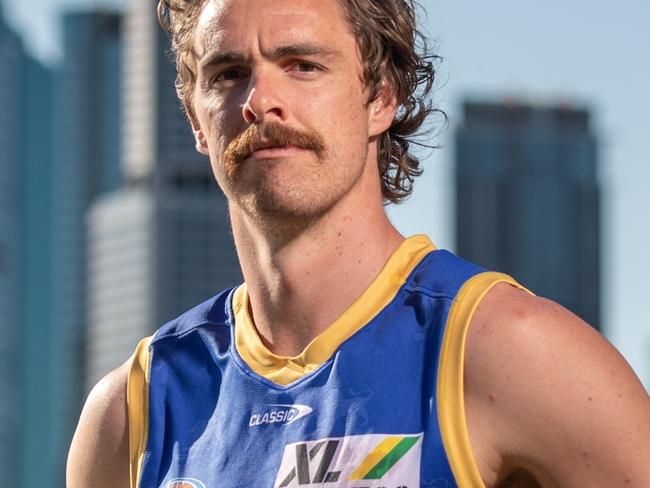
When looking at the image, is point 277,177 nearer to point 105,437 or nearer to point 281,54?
point 281,54

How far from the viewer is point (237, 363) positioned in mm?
5766

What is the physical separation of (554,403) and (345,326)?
699 mm

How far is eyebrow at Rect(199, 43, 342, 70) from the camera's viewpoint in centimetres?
559

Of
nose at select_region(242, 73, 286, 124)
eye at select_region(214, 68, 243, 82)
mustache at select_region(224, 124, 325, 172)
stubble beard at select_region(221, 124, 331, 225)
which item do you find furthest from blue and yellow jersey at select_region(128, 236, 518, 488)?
eye at select_region(214, 68, 243, 82)

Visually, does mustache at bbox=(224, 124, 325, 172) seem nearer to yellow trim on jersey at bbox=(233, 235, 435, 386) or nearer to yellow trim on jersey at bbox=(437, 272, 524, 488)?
yellow trim on jersey at bbox=(233, 235, 435, 386)

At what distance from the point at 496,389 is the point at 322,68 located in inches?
41.4

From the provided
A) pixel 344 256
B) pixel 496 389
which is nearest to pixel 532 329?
pixel 496 389

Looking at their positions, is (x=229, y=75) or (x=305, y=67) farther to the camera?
(x=229, y=75)

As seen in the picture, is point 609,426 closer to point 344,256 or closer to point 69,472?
point 344,256

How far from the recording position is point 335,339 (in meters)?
5.54

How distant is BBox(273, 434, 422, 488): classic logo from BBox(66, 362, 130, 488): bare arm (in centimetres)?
76

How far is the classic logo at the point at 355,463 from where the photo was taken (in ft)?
17.0

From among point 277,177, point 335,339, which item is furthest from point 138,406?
point 277,177


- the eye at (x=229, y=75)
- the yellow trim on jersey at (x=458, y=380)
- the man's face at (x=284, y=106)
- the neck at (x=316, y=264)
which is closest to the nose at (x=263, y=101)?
the man's face at (x=284, y=106)
